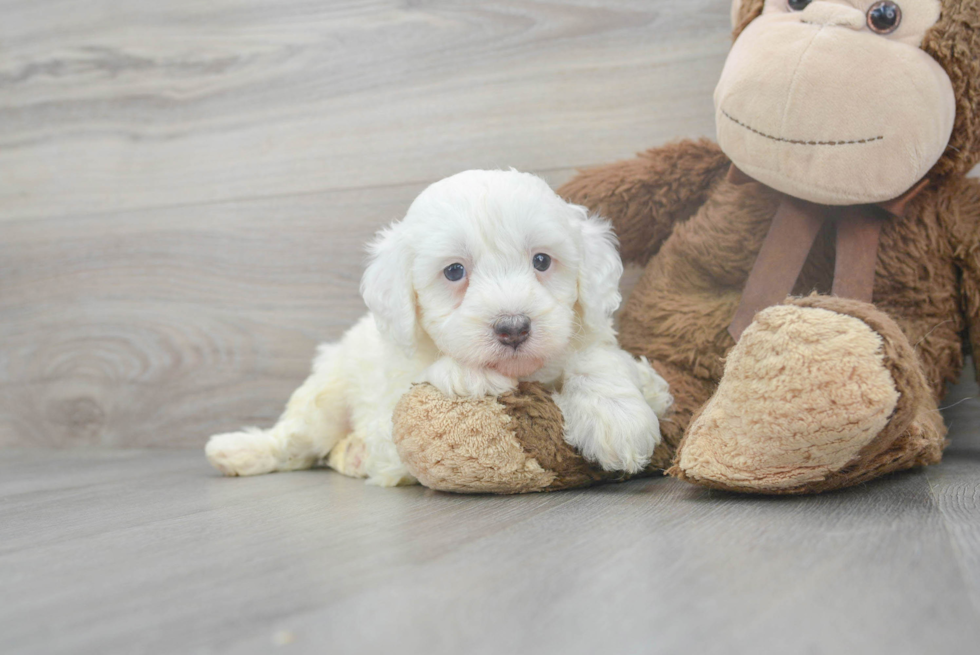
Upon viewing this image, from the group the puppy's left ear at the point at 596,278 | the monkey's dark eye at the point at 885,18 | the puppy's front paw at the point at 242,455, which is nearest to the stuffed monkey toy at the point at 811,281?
the monkey's dark eye at the point at 885,18

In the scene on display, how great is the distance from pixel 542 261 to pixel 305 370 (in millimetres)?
796

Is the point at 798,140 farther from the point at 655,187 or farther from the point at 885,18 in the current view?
the point at 655,187

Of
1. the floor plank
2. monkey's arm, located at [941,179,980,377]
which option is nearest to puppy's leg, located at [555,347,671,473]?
monkey's arm, located at [941,179,980,377]

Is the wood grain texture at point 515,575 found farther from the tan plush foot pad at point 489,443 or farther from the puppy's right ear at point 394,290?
the puppy's right ear at point 394,290

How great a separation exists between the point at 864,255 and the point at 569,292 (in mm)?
382

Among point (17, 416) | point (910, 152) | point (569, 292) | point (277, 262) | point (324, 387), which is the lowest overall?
point (17, 416)

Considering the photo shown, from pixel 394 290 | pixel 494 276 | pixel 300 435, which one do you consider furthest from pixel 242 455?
pixel 494 276

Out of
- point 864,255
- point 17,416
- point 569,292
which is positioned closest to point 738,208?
point 864,255

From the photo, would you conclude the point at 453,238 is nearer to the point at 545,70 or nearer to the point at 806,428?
the point at 806,428

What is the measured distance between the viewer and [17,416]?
184 cm

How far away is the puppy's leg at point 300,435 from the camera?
50.6 inches

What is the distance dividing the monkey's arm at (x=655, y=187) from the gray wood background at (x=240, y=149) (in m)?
0.19

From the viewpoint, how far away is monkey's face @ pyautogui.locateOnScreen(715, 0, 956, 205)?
3.04ft

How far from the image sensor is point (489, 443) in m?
0.93
